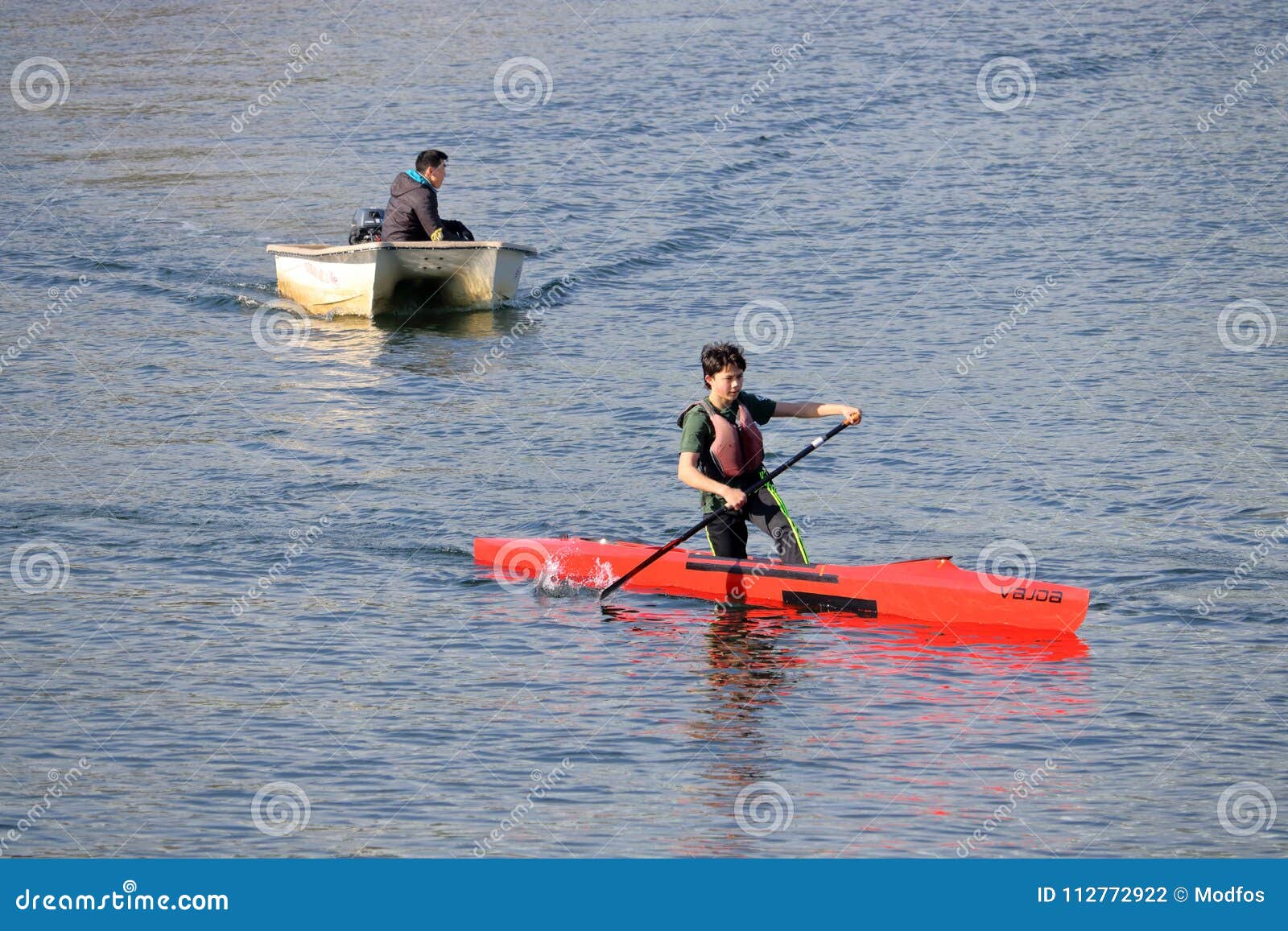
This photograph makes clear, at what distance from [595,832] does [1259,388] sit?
31.0ft

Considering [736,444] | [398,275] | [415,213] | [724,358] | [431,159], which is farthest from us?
[398,275]

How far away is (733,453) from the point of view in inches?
380

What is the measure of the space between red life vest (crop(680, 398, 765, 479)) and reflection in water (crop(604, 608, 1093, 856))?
0.88 m

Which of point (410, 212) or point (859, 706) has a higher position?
point (410, 212)

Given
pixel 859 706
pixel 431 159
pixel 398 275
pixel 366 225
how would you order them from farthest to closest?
pixel 398 275 < pixel 366 225 < pixel 431 159 < pixel 859 706

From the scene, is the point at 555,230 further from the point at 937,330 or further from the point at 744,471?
the point at 744,471

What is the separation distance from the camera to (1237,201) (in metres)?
20.5

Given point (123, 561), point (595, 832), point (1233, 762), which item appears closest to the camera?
point (595, 832)

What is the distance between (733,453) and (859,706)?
1882mm

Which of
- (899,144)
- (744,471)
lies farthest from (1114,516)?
(899,144)

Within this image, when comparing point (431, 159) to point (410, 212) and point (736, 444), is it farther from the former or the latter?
point (736, 444)

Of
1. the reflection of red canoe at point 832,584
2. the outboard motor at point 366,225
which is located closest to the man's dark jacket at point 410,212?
the outboard motor at point 366,225

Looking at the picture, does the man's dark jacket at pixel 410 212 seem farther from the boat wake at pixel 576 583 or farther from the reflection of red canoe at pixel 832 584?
the boat wake at pixel 576 583

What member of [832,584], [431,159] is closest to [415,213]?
[431,159]
